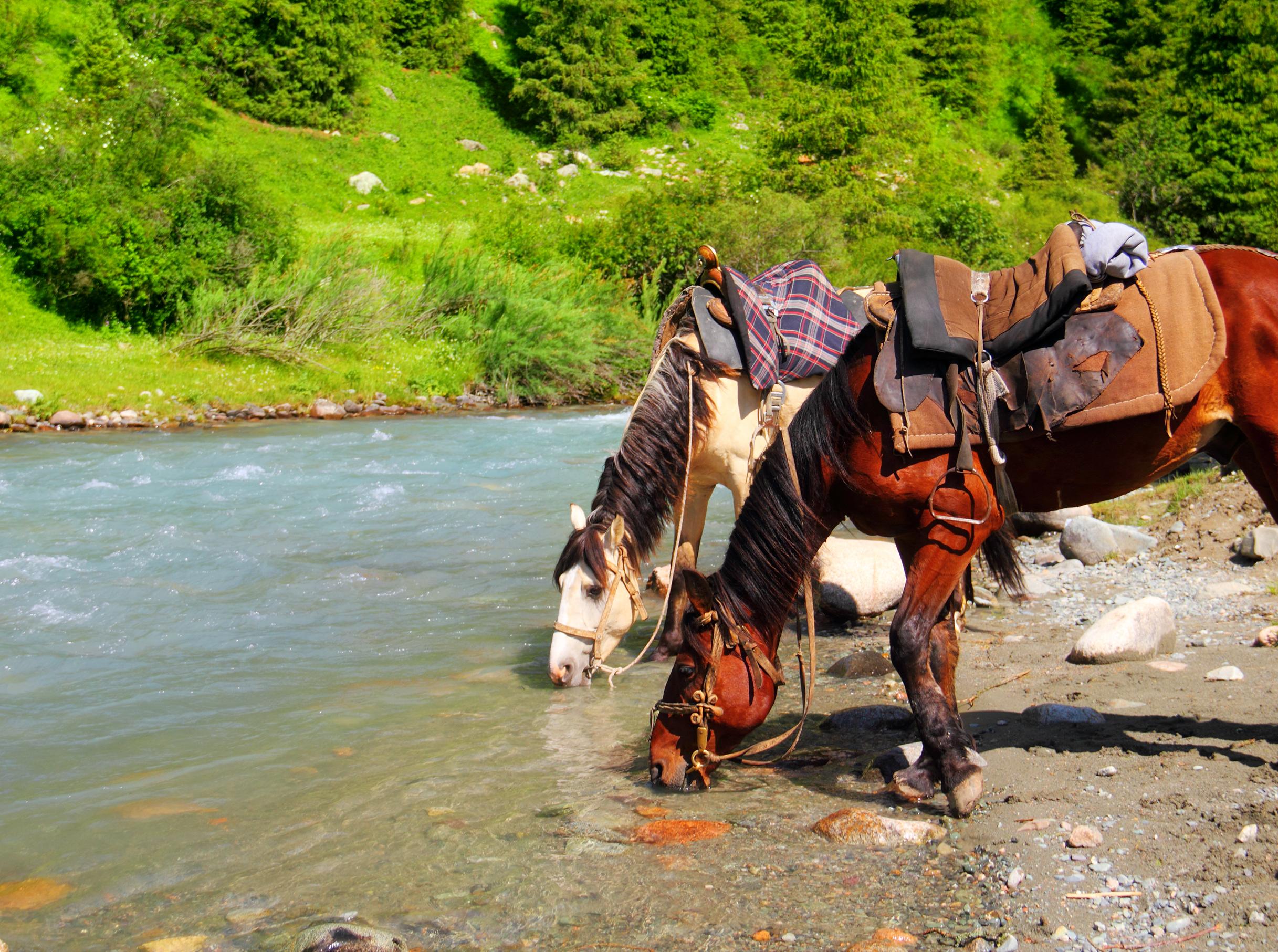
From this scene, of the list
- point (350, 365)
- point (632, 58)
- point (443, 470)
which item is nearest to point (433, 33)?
point (632, 58)

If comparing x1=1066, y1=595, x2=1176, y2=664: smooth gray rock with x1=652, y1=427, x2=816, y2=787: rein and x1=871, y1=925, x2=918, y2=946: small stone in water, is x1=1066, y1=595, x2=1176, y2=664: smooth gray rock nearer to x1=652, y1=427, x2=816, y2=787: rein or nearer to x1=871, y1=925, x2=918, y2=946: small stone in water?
x1=652, y1=427, x2=816, y2=787: rein

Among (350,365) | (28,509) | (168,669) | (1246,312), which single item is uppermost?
(1246,312)

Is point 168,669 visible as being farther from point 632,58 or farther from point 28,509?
point 632,58

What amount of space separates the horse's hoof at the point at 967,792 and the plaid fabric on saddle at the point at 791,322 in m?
2.42

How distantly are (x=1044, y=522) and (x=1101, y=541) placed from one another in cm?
121

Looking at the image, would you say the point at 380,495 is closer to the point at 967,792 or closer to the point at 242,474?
the point at 242,474

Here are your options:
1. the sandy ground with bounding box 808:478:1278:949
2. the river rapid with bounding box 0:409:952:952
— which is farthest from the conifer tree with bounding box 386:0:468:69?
the sandy ground with bounding box 808:478:1278:949

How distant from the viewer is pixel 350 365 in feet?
63.0

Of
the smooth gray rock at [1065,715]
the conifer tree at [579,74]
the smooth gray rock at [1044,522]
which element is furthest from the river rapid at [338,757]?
the conifer tree at [579,74]

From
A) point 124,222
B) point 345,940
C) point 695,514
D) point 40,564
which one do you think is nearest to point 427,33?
point 124,222

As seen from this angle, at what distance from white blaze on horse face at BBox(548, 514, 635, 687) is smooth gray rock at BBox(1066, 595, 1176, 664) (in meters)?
2.40

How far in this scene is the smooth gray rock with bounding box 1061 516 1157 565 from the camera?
285 inches

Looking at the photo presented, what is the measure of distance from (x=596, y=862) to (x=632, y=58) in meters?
41.7

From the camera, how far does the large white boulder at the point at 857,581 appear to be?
6.88m
